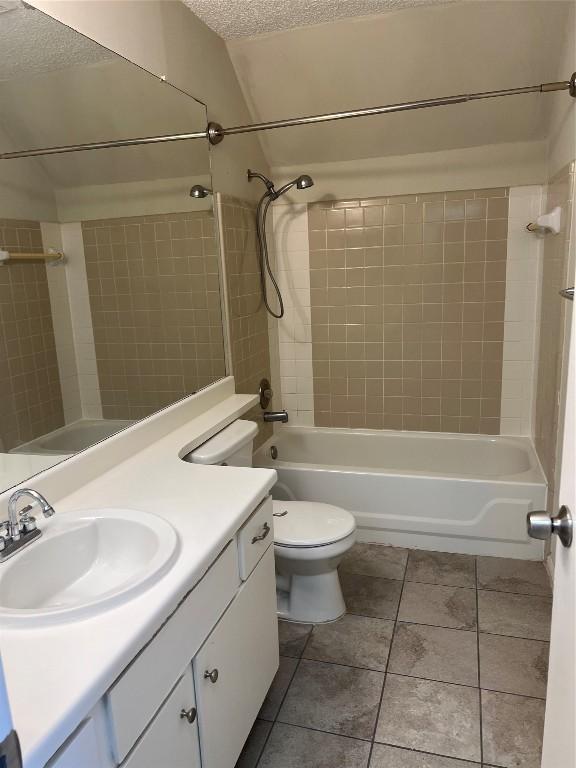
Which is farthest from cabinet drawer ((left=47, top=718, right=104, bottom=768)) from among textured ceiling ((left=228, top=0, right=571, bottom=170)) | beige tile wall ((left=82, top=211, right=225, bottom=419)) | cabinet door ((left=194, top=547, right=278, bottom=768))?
textured ceiling ((left=228, top=0, right=571, bottom=170))

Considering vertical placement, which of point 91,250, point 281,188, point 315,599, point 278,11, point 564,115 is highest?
point 278,11

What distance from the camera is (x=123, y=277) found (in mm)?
2025

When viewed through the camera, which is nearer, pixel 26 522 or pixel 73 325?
pixel 26 522

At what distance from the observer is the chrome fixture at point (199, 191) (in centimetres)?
246

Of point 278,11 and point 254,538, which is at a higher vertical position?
point 278,11

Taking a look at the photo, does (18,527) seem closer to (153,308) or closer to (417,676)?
(153,308)

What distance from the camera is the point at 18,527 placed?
1.28m

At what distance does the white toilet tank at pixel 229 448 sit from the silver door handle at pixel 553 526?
1262 mm

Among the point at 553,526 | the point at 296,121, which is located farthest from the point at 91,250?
the point at 553,526

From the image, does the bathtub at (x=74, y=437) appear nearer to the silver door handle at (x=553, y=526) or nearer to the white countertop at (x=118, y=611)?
the white countertop at (x=118, y=611)

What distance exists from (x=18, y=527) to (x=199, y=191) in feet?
5.58

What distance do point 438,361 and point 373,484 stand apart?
934mm

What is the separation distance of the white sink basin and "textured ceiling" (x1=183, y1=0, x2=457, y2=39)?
80.5 inches

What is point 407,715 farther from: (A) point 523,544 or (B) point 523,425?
(B) point 523,425
